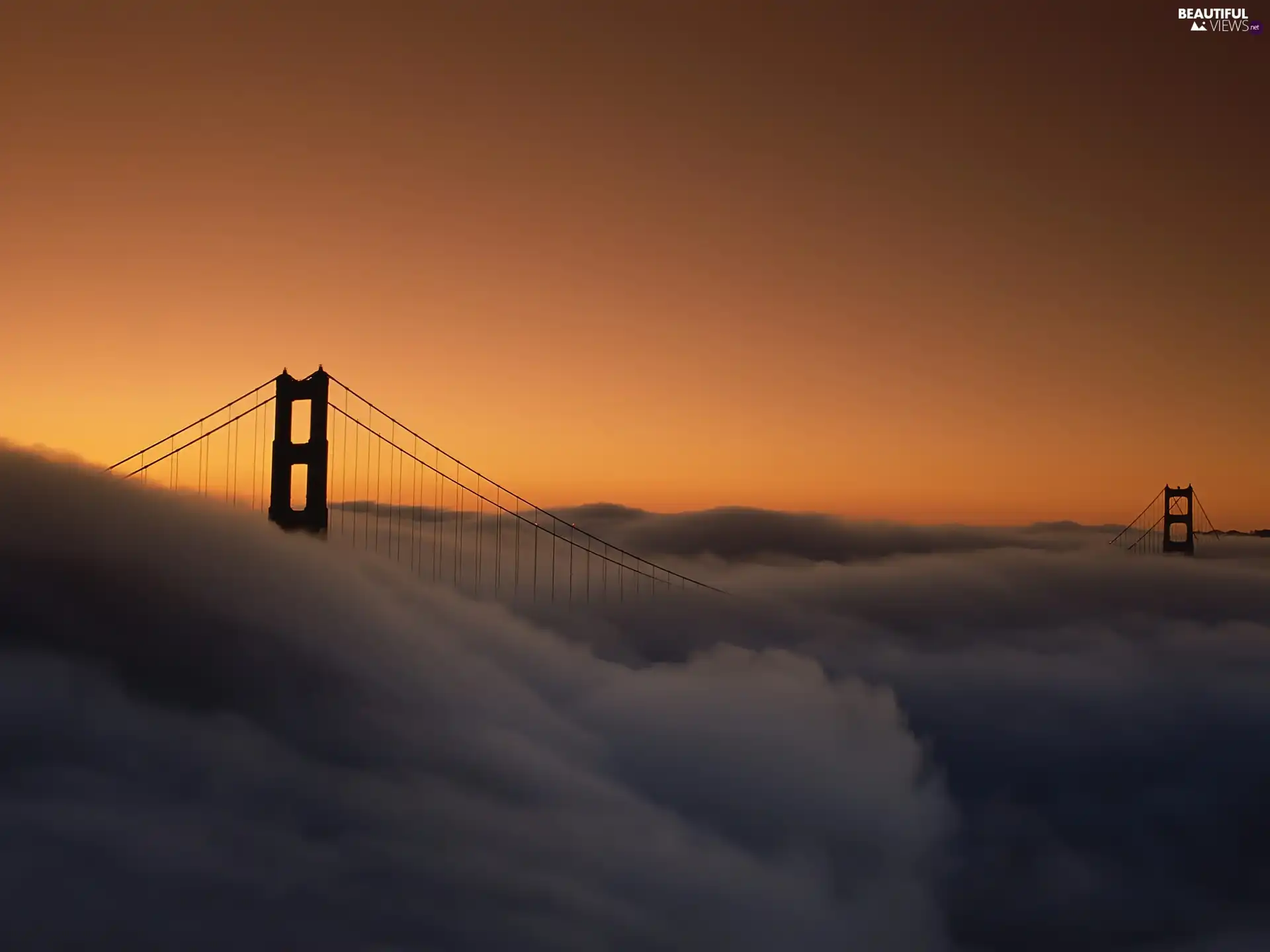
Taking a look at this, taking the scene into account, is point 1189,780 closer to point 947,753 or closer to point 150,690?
point 947,753

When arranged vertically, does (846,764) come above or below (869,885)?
above

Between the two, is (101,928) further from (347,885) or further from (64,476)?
(64,476)

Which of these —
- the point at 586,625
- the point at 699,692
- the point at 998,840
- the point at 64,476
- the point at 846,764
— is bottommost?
the point at 998,840

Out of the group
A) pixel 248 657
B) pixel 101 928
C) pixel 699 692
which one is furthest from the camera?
pixel 699 692

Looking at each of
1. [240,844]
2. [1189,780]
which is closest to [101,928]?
[240,844]

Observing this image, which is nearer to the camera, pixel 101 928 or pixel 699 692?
pixel 101 928

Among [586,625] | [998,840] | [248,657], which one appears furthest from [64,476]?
[998,840]

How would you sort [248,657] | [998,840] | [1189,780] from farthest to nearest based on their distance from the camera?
1. [1189,780]
2. [998,840]
3. [248,657]
